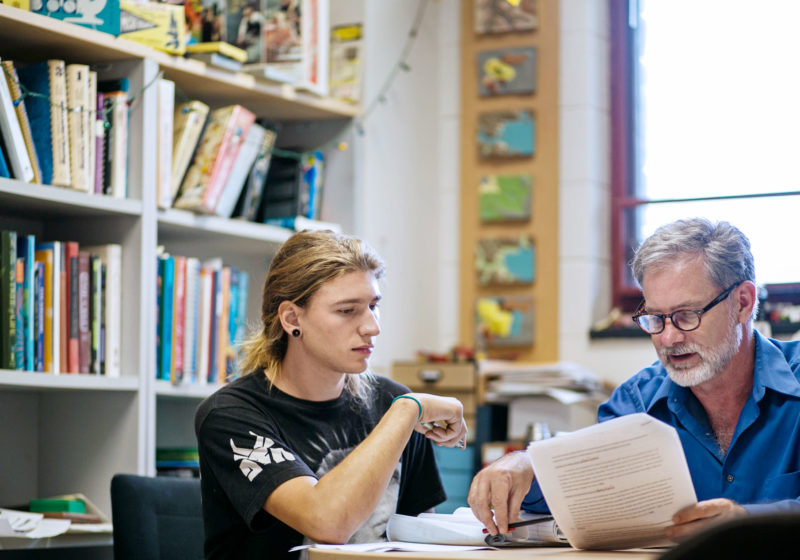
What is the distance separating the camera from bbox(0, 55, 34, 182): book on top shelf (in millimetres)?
2312

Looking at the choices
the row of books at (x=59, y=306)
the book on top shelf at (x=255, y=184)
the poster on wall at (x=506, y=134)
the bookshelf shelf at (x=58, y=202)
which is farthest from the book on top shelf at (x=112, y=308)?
the poster on wall at (x=506, y=134)

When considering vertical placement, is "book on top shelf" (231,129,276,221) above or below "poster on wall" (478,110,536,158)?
below

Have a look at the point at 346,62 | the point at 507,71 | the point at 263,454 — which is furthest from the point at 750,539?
the point at 507,71

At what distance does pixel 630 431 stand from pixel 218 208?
5.99ft

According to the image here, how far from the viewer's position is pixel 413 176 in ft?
12.9

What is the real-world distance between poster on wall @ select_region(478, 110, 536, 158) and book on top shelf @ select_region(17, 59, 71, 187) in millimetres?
1875

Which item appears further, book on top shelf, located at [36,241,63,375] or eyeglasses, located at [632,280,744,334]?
book on top shelf, located at [36,241,63,375]

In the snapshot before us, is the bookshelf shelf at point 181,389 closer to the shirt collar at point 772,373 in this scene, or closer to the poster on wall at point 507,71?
the shirt collar at point 772,373

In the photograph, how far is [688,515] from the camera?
1418 millimetres

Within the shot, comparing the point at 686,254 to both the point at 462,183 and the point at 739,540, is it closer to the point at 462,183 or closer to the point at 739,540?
the point at 739,540

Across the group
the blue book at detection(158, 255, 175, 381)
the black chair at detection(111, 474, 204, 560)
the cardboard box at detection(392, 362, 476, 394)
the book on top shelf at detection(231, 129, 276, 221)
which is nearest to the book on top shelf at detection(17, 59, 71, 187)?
the blue book at detection(158, 255, 175, 381)

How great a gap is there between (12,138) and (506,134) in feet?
6.78

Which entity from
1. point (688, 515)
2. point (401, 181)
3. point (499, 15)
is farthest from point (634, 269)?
point (499, 15)

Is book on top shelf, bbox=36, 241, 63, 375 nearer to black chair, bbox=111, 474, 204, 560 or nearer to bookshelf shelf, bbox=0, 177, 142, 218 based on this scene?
bookshelf shelf, bbox=0, 177, 142, 218
